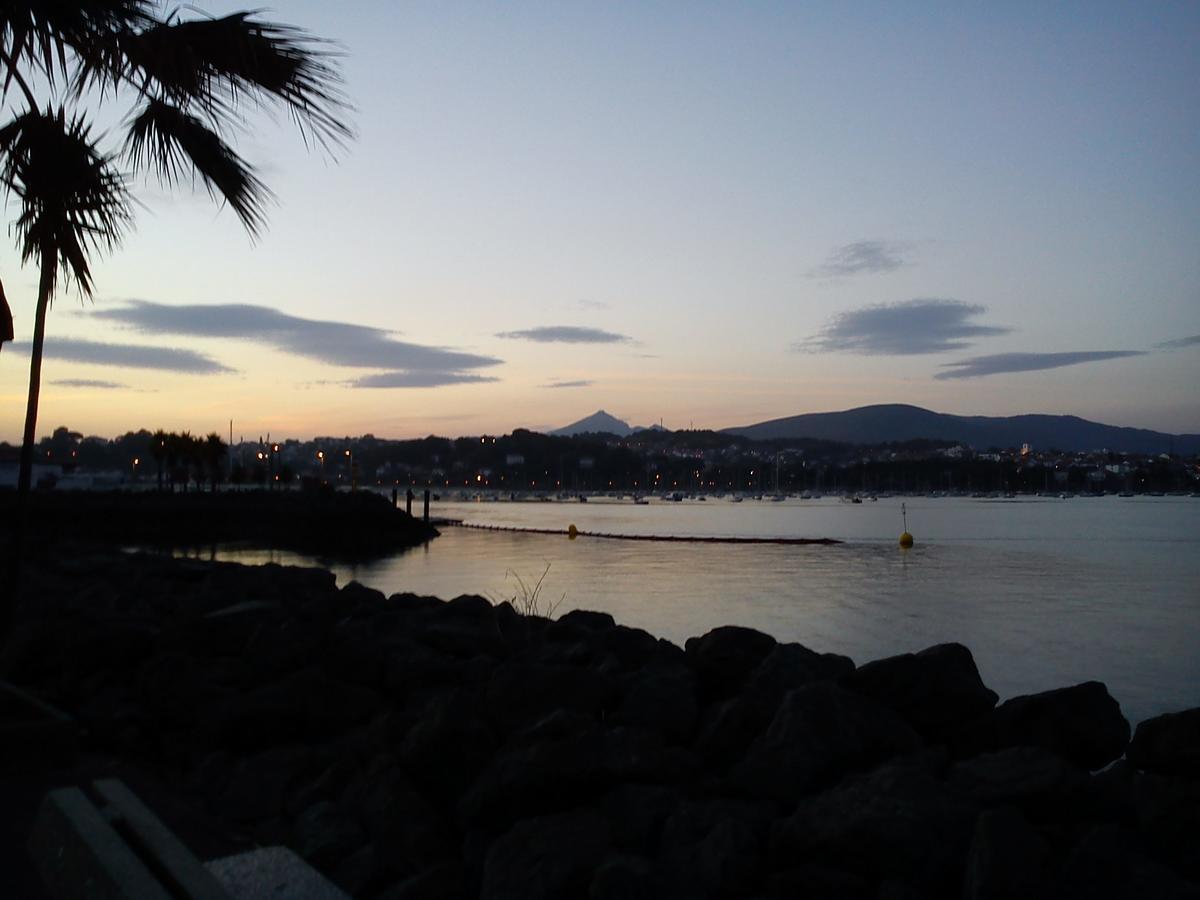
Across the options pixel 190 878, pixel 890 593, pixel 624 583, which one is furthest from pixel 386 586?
pixel 190 878

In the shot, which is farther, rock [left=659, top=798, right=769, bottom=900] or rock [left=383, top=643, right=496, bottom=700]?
rock [left=383, top=643, right=496, bottom=700]

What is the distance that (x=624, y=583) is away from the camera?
27922mm

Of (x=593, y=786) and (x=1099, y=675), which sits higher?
(x=593, y=786)

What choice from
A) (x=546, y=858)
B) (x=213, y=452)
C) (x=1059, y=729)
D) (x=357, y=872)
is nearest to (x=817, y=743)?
(x=546, y=858)

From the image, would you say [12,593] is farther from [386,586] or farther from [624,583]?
[624,583]

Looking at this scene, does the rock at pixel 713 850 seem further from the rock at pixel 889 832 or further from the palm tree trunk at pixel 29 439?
→ the palm tree trunk at pixel 29 439

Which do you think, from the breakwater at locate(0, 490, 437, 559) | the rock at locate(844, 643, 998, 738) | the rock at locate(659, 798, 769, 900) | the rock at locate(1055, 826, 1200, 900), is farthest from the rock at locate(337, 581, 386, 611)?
the breakwater at locate(0, 490, 437, 559)

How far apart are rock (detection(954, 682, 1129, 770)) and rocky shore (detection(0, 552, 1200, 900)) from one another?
1 cm

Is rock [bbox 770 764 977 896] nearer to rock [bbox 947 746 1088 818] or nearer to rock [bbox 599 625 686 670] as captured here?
rock [bbox 947 746 1088 818]

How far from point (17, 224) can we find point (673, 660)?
17.6 feet

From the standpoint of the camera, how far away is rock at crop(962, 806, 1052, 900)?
11.4 ft

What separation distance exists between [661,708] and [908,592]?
21736 millimetres

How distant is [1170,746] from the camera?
508cm

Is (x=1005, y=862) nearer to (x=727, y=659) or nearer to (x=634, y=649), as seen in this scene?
(x=727, y=659)
